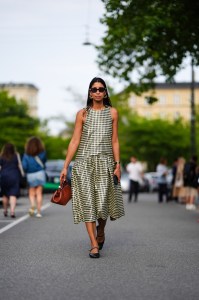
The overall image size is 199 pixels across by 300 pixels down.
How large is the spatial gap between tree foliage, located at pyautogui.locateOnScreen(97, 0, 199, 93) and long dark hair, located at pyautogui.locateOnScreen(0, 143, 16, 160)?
4859 mm

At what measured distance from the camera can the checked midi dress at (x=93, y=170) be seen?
8117 mm

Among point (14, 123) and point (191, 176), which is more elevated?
point (14, 123)

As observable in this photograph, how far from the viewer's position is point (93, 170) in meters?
8.18

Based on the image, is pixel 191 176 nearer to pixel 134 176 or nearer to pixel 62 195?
pixel 134 176

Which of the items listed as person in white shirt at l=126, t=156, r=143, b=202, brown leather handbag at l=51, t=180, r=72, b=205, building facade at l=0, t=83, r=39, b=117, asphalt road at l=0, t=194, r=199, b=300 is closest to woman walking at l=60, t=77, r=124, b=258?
brown leather handbag at l=51, t=180, r=72, b=205

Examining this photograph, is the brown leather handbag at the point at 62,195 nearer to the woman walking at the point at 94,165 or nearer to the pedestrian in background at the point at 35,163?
the woman walking at the point at 94,165

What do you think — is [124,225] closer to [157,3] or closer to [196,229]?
[196,229]

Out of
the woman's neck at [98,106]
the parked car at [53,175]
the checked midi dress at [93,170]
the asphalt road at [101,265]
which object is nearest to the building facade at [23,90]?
the parked car at [53,175]

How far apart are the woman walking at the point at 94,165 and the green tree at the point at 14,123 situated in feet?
197

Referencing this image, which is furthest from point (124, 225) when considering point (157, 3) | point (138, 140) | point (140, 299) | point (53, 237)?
point (138, 140)

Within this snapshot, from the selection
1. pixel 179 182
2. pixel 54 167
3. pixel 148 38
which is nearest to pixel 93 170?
pixel 148 38

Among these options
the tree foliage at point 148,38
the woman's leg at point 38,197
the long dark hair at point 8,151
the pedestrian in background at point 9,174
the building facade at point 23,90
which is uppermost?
the building facade at point 23,90

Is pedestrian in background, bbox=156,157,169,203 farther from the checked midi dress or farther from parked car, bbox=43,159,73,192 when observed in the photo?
the checked midi dress

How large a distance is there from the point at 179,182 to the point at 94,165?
18.6m
